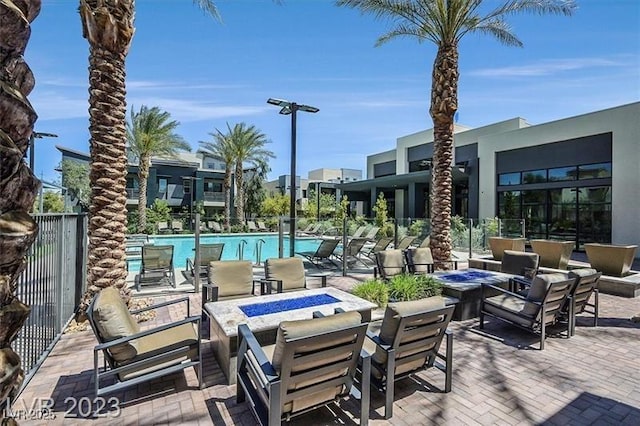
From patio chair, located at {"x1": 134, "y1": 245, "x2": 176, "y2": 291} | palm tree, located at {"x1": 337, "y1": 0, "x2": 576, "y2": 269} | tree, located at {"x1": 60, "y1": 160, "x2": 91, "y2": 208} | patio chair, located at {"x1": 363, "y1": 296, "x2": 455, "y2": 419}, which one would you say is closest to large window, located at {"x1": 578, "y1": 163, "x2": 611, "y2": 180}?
palm tree, located at {"x1": 337, "y1": 0, "x2": 576, "y2": 269}

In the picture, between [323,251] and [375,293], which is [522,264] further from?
[323,251]

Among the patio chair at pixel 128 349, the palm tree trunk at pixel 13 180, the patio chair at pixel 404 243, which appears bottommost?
the patio chair at pixel 128 349

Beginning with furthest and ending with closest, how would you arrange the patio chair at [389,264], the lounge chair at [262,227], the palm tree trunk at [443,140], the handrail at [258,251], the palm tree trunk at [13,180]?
the lounge chair at [262,227] → the handrail at [258,251] → the palm tree trunk at [443,140] → the patio chair at [389,264] → the palm tree trunk at [13,180]

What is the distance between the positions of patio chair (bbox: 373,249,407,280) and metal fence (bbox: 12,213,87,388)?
6.18m

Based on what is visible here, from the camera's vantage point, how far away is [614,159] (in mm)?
14914

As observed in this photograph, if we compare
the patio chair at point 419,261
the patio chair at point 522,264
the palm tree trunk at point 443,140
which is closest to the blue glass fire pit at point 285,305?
the patio chair at point 419,261

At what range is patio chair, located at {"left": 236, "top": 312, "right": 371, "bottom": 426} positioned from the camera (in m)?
2.67

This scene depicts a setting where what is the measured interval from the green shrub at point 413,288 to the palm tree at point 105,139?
4967mm

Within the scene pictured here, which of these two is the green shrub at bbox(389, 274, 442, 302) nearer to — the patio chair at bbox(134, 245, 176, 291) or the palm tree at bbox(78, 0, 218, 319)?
the palm tree at bbox(78, 0, 218, 319)

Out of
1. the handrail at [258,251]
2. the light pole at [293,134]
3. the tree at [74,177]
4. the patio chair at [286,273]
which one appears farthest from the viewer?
the tree at [74,177]

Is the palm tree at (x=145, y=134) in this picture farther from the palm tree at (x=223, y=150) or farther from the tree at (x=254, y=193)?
the tree at (x=254, y=193)

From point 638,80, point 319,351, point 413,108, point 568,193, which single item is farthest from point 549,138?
point 319,351

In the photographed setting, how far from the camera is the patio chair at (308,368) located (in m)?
2.67

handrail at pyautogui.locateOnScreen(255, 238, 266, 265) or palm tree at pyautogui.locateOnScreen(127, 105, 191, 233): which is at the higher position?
palm tree at pyautogui.locateOnScreen(127, 105, 191, 233)
